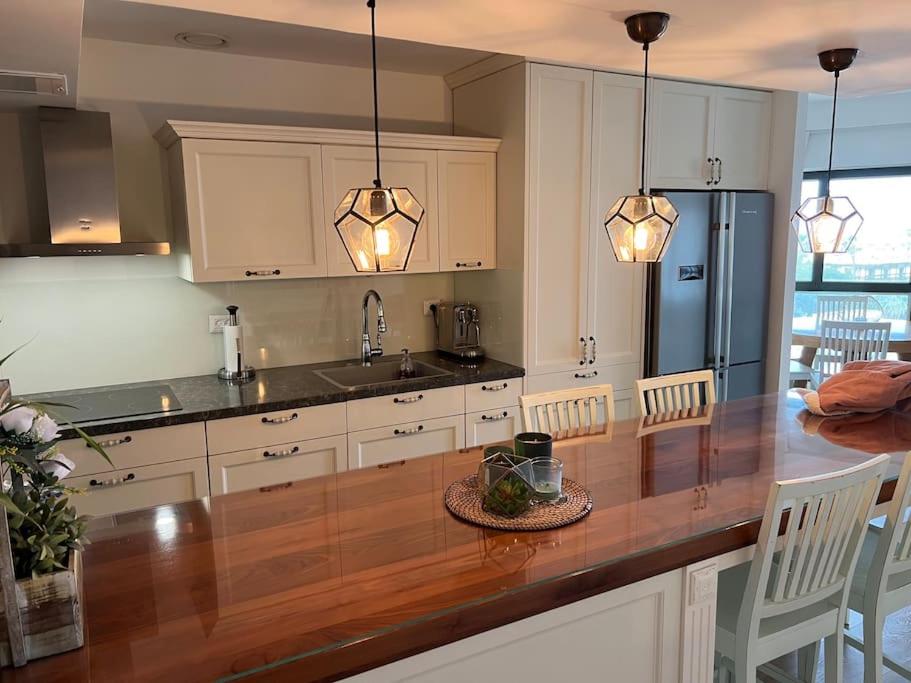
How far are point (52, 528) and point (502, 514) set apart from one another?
3.15ft

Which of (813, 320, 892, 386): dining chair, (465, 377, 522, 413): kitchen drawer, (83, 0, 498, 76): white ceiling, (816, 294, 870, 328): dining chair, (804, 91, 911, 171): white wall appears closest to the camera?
(83, 0, 498, 76): white ceiling

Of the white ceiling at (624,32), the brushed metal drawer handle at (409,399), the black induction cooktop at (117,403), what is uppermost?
the white ceiling at (624,32)

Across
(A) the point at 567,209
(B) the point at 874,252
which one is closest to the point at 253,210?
(A) the point at 567,209

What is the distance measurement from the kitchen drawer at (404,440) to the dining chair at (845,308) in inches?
149

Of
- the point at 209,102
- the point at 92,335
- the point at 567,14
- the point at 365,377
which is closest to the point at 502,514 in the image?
the point at 567,14

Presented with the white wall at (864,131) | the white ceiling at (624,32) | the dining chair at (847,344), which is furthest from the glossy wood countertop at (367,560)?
the white wall at (864,131)

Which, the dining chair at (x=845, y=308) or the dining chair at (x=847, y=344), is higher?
the dining chair at (x=845, y=308)

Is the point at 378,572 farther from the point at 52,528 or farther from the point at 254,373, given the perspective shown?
the point at 254,373

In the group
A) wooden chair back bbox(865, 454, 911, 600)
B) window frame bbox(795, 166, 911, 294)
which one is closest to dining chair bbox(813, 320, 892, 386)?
window frame bbox(795, 166, 911, 294)

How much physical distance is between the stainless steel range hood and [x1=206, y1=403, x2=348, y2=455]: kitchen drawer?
0.83 metres

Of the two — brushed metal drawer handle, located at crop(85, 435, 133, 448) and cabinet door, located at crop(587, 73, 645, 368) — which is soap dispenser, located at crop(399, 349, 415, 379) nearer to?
cabinet door, located at crop(587, 73, 645, 368)

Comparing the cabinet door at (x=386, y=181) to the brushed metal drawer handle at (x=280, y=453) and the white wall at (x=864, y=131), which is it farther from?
the white wall at (x=864, y=131)

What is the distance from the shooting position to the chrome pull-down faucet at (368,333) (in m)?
3.59

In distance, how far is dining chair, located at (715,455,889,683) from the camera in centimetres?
159
